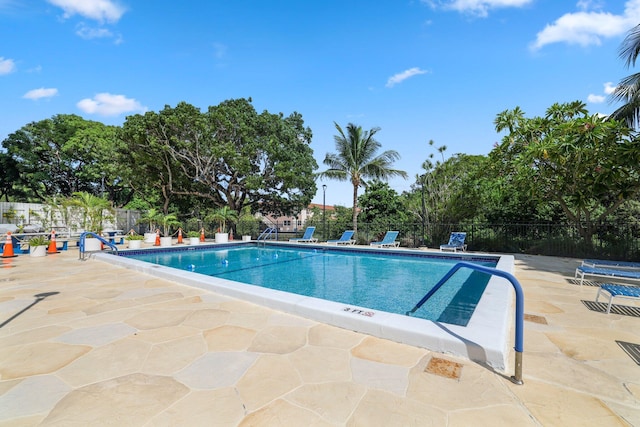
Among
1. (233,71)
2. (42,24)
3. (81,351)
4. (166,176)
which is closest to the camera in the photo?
(81,351)

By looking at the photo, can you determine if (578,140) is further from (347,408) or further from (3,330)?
(3,330)

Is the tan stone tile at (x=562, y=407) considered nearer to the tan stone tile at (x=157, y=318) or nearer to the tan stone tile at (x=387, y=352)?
the tan stone tile at (x=387, y=352)

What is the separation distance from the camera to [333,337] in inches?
128

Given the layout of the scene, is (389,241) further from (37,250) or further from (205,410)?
(37,250)

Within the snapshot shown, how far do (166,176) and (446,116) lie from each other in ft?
59.3

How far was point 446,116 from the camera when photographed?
45.8 ft

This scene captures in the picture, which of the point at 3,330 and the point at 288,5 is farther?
the point at 288,5

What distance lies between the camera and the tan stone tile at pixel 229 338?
2.98m

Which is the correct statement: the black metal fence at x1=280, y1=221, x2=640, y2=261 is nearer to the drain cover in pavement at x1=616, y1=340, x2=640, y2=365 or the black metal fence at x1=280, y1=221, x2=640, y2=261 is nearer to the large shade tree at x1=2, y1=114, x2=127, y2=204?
the drain cover in pavement at x1=616, y1=340, x2=640, y2=365

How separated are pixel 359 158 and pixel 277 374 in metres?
17.1

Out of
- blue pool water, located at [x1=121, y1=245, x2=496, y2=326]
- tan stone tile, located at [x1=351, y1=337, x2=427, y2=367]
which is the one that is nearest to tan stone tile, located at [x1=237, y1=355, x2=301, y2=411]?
tan stone tile, located at [x1=351, y1=337, x2=427, y2=367]

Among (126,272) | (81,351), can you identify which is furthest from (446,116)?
(81,351)

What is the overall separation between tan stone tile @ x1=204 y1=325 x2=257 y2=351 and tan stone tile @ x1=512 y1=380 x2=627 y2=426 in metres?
2.42

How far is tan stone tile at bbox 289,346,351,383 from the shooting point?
2412mm
